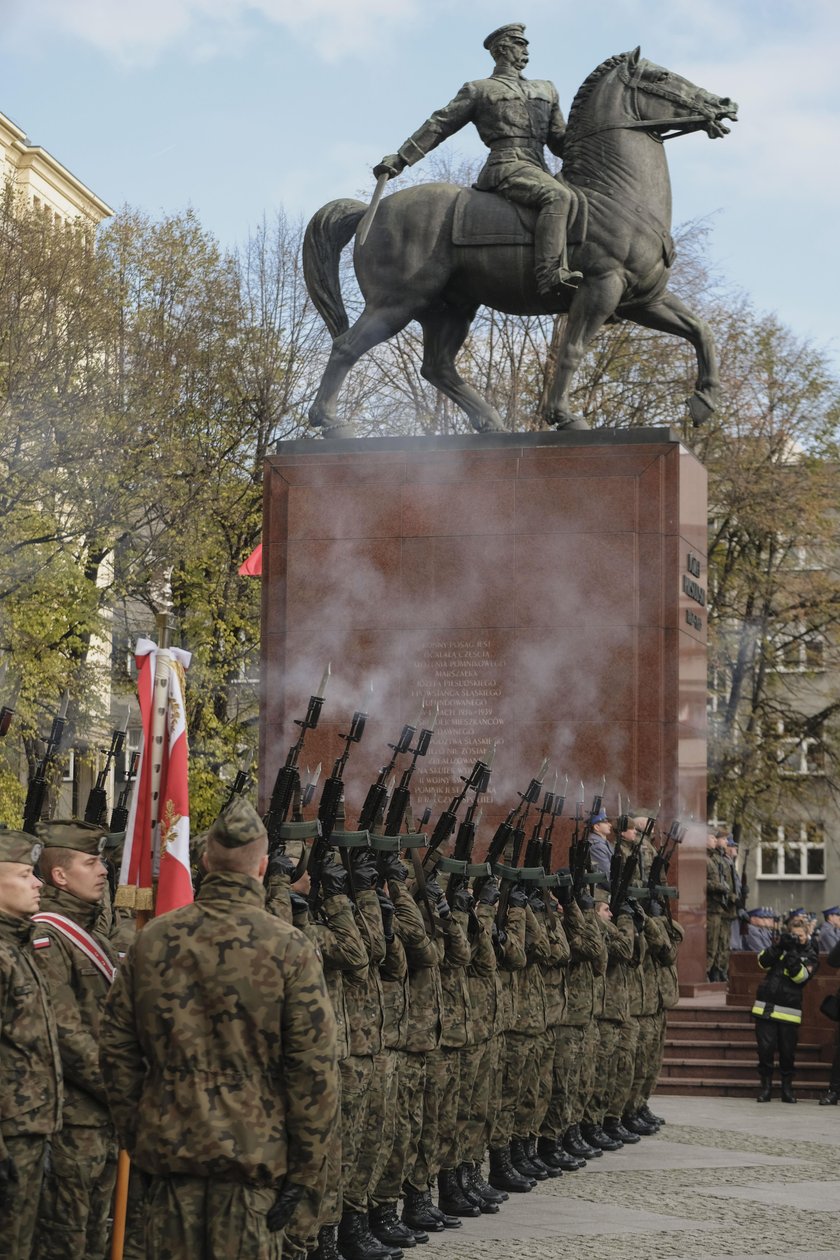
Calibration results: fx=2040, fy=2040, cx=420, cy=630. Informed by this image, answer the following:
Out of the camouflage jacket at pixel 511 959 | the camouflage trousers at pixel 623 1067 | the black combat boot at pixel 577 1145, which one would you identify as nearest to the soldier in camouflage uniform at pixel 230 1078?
the camouflage jacket at pixel 511 959

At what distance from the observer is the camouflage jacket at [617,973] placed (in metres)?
12.2

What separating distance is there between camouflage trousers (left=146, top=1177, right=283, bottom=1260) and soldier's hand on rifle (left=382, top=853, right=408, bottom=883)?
326cm

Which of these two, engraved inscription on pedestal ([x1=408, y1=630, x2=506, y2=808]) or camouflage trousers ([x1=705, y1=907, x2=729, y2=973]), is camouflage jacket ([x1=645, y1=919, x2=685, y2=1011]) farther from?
camouflage trousers ([x1=705, y1=907, x2=729, y2=973])

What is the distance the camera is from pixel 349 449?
16469mm

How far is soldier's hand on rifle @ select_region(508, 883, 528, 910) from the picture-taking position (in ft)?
35.0

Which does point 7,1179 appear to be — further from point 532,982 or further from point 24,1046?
point 532,982

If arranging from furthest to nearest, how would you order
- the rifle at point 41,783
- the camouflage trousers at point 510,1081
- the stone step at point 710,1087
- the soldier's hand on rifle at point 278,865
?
1. the stone step at point 710,1087
2. the camouflage trousers at point 510,1081
3. the rifle at point 41,783
4. the soldier's hand on rifle at point 278,865

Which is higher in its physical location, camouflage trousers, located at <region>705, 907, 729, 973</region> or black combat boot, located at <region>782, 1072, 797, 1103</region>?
camouflage trousers, located at <region>705, 907, 729, 973</region>

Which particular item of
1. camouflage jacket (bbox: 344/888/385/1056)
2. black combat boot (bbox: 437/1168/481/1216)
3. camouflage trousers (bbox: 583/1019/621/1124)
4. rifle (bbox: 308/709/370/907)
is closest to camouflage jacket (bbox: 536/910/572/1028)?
camouflage trousers (bbox: 583/1019/621/1124)

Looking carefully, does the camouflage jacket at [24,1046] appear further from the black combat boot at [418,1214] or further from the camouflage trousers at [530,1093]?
the camouflage trousers at [530,1093]

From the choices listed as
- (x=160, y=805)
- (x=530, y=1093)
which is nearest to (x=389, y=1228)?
(x=530, y=1093)

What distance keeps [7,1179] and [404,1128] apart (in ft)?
10.2

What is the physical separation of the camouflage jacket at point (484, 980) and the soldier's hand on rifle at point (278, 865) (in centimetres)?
258

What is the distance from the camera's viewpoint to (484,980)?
988 centimetres
